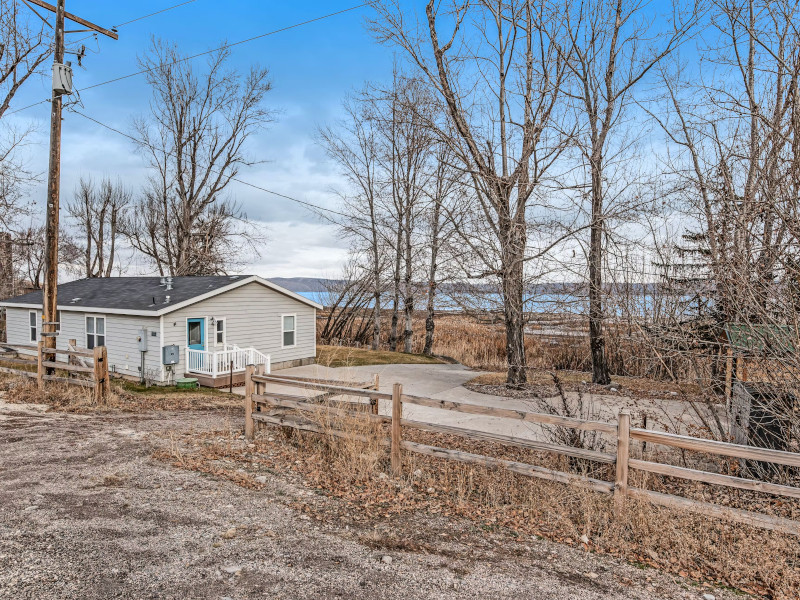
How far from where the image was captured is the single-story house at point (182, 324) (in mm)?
14398

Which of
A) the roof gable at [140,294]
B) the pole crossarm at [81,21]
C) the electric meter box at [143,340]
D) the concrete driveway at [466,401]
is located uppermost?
the pole crossarm at [81,21]

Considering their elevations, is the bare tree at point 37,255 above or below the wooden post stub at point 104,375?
above

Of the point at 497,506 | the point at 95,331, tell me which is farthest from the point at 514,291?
the point at 95,331

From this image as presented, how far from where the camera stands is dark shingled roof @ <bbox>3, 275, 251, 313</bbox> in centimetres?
1494

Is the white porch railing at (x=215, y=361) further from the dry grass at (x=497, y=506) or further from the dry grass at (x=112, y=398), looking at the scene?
A: the dry grass at (x=497, y=506)

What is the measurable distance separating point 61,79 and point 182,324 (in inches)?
266

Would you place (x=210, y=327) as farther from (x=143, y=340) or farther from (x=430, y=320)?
(x=430, y=320)

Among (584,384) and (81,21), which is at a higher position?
(81,21)

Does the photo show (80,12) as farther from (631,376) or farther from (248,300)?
(631,376)

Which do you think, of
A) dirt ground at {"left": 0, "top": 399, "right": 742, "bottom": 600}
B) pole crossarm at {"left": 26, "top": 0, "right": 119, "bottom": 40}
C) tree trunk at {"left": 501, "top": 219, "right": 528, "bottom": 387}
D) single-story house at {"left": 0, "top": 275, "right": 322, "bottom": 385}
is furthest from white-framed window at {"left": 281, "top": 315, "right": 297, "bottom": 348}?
dirt ground at {"left": 0, "top": 399, "right": 742, "bottom": 600}

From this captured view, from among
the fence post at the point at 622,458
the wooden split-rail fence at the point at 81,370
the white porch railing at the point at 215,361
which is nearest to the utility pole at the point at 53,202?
the wooden split-rail fence at the point at 81,370

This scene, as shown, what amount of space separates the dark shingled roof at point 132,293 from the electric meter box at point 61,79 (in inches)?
226

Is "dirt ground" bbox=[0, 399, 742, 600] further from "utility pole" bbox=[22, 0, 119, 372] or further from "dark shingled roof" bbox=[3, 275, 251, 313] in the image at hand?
"dark shingled roof" bbox=[3, 275, 251, 313]

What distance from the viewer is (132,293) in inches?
648
